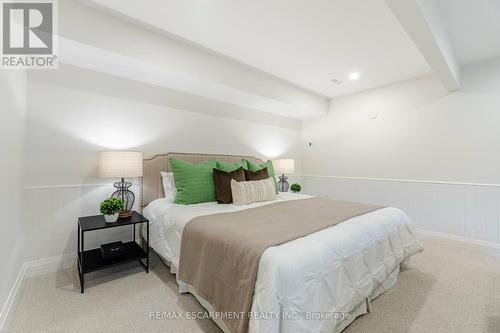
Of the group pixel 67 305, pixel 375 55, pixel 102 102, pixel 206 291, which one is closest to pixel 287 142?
pixel 375 55

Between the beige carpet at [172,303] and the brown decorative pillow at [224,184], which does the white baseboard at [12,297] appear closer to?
the beige carpet at [172,303]

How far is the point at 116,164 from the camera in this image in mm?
2260

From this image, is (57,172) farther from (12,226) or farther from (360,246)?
(360,246)

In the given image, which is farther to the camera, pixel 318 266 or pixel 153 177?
pixel 153 177

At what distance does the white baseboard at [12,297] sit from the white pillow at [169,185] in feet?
4.53

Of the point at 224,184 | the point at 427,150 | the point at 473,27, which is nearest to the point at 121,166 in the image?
the point at 224,184

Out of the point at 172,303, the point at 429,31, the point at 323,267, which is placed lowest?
the point at 172,303

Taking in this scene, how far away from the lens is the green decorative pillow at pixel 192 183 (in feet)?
8.07

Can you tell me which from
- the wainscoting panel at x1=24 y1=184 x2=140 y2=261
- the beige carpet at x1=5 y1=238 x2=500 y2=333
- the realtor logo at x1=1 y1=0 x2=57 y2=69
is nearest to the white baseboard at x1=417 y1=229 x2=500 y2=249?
the beige carpet at x1=5 y1=238 x2=500 y2=333

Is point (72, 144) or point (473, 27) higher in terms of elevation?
point (473, 27)

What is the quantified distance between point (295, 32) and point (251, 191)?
5.86ft

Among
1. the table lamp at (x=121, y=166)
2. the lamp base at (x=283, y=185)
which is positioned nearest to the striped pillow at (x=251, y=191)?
the table lamp at (x=121, y=166)

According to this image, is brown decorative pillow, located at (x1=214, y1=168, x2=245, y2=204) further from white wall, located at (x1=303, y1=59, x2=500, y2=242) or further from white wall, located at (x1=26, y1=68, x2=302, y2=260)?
white wall, located at (x1=303, y1=59, x2=500, y2=242)

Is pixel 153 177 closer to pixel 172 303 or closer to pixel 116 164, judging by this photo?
pixel 116 164
